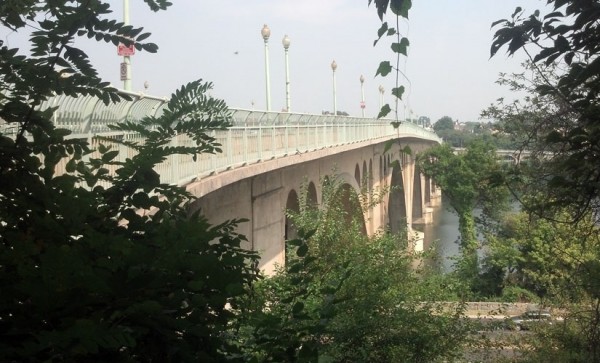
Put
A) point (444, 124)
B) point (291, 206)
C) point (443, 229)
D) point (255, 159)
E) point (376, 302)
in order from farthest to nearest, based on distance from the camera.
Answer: point (444, 124) < point (443, 229) < point (291, 206) < point (255, 159) < point (376, 302)

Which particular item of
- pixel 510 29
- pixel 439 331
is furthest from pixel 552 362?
pixel 510 29

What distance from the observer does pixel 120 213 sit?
2.43 meters

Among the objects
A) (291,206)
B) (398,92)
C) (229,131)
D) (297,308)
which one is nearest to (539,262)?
(291,206)

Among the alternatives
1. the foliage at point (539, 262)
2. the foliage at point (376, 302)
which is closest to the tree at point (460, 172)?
the foliage at point (539, 262)

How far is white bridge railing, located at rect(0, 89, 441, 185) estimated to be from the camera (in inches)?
217

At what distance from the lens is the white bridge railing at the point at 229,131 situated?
5.52 m

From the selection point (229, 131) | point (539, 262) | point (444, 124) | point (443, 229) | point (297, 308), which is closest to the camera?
point (297, 308)

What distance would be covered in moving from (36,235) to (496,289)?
30.4 metres

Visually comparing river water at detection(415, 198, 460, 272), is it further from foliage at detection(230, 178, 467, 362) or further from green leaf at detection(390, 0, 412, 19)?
green leaf at detection(390, 0, 412, 19)

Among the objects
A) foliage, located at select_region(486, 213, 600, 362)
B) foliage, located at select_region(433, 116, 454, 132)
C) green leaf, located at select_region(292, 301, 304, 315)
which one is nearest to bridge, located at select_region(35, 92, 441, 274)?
green leaf, located at select_region(292, 301, 304, 315)

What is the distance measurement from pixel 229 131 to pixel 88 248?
927 centimetres

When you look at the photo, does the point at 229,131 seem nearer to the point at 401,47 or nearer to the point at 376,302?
the point at 376,302

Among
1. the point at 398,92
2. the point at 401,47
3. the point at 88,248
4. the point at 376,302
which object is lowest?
the point at 376,302

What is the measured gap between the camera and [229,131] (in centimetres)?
1105
